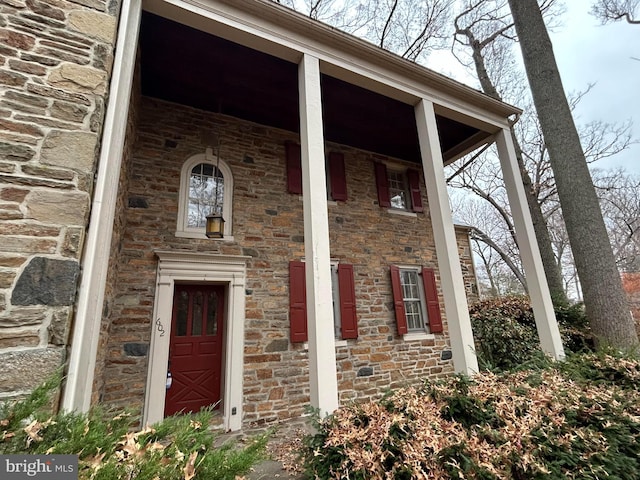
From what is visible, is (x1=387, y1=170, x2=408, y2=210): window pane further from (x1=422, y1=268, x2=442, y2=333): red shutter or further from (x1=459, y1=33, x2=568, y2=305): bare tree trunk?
(x1=459, y1=33, x2=568, y2=305): bare tree trunk

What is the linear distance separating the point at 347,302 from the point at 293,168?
246cm

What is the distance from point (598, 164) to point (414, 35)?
6538 millimetres

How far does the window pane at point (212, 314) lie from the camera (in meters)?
4.00

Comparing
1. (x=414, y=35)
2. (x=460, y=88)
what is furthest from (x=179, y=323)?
(x=414, y=35)

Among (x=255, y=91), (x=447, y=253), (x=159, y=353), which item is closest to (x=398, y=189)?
(x=447, y=253)

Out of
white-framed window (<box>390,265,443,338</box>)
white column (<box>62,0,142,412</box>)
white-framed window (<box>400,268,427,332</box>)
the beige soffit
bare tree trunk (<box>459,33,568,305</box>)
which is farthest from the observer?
bare tree trunk (<box>459,33,568,305</box>)

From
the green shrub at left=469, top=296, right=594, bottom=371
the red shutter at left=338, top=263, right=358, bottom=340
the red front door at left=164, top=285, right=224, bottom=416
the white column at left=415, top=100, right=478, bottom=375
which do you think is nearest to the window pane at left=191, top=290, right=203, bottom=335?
the red front door at left=164, top=285, right=224, bottom=416

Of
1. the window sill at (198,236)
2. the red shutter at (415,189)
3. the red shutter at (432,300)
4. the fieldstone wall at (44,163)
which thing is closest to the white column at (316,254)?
the fieldstone wall at (44,163)

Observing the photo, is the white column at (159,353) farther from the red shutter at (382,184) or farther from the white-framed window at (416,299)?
the red shutter at (382,184)

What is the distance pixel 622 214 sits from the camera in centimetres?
1009

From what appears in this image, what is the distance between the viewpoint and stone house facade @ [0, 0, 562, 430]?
185 centimetres

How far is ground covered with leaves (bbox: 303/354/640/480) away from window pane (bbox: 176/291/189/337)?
98.9 inches

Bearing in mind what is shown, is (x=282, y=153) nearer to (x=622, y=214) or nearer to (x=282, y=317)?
(x=282, y=317)

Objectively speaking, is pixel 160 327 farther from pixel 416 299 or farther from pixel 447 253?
pixel 416 299
